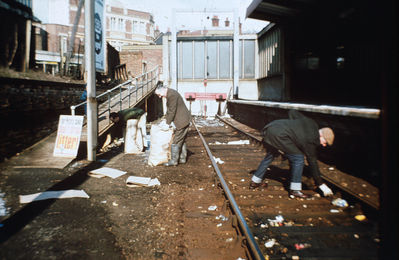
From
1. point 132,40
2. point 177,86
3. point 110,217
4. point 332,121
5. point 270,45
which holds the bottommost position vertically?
point 110,217

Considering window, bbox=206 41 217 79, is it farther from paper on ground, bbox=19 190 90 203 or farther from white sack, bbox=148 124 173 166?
paper on ground, bbox=19 190 90 203

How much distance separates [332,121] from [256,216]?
146 inches

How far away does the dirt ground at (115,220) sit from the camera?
271 centimetres

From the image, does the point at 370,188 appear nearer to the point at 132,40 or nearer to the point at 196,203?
the point at 196,203

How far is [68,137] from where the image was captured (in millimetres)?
6488

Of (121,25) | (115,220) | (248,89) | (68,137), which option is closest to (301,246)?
(115,220)

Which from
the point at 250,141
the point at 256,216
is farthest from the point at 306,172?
the point at 250,141

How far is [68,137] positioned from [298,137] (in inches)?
215

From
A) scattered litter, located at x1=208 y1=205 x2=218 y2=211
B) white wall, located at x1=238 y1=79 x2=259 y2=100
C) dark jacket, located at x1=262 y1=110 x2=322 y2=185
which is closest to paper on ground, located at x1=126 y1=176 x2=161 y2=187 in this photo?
scattered litter, located at x1=208 y1=205 x2=218 y2=211

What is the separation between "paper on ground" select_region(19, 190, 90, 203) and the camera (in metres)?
4.00

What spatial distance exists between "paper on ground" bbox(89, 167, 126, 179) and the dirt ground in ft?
0.38

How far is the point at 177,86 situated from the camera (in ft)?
71.3

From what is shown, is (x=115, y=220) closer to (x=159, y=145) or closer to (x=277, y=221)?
(x=277, y=221)

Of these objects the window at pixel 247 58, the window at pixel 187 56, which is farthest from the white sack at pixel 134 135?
the window at pixel 247 58
